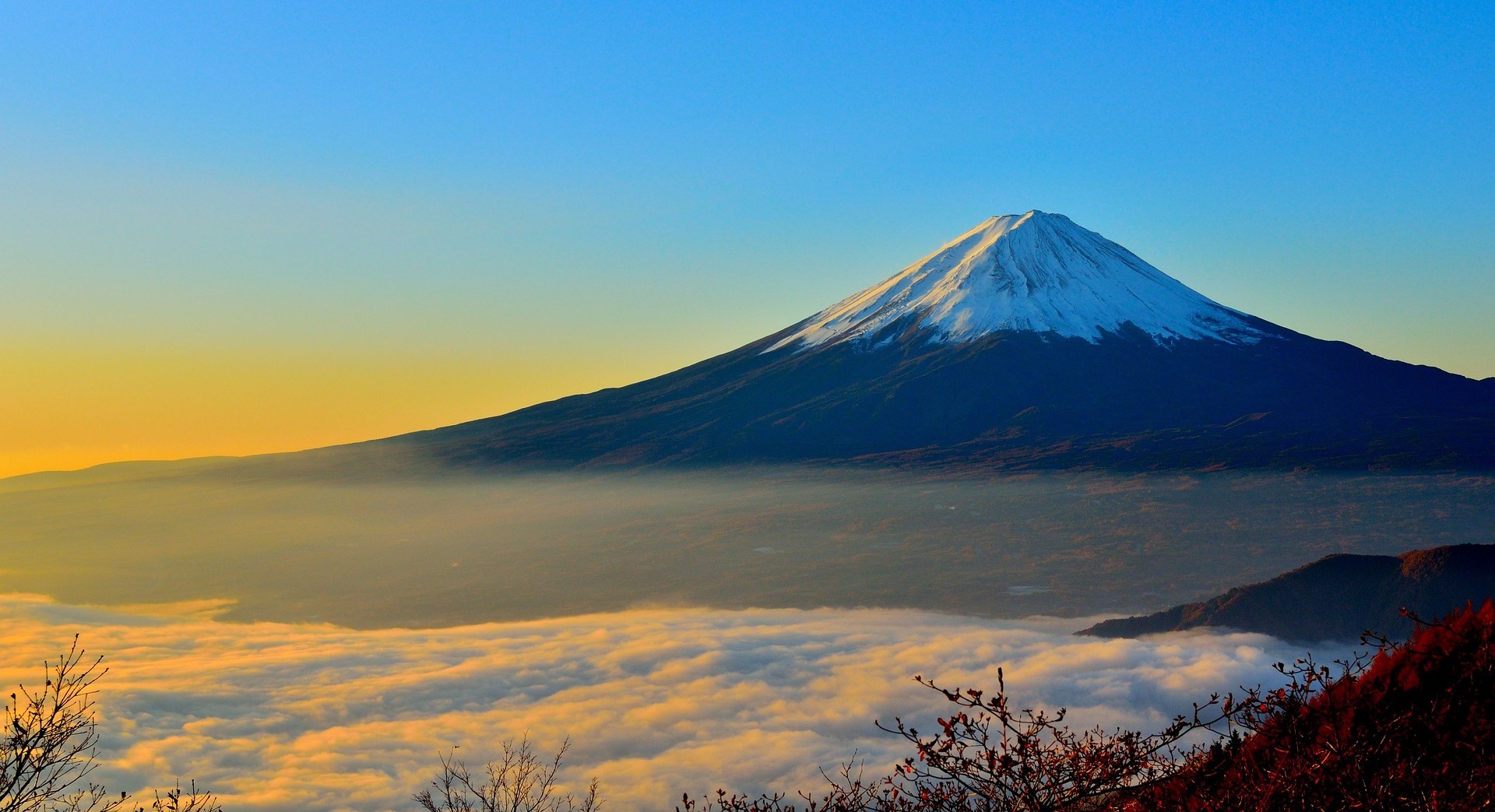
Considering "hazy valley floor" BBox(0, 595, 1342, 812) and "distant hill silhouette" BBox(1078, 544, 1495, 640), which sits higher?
"distant hill silhouette" BBox(1078, 544, 1495, 640)

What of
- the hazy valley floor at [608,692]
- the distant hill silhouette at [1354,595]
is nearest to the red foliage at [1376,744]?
the hazy valley floor at [608,692]

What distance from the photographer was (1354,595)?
349 ft

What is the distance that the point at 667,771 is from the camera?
10275 cm

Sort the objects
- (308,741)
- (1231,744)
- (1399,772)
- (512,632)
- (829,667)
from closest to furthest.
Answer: (1399,772), (1231,744), (308,741), (829,667), (512,632)

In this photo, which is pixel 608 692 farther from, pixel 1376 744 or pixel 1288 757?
pixel 1288 757

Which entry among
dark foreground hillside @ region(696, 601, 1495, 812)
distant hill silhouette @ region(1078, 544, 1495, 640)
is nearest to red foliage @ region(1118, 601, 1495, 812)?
dark foreground hillside @ region(696, 601, 1495, 812)

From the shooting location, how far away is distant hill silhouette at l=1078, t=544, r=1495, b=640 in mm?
95250

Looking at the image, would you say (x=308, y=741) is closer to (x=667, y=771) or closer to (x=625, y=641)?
(x=667, y=771)

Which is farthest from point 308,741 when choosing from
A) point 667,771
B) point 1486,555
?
point 1486,555

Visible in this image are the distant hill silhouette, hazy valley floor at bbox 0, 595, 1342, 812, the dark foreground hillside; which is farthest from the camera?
hazy valley floor at bbox 0, 595, 1342, 812

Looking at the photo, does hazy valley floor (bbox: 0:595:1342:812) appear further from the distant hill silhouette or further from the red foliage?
the red foliage

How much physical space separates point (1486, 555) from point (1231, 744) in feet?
340

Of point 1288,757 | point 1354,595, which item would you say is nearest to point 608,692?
point 1354,595

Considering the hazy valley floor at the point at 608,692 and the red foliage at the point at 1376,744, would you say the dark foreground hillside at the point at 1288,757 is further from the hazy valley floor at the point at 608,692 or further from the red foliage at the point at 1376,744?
the hazy valley floor at the point at 608,692
